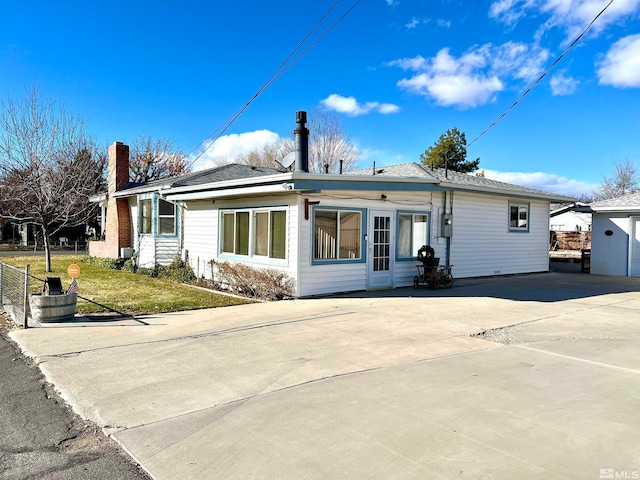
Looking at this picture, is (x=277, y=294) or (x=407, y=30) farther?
(x=407, y=30)

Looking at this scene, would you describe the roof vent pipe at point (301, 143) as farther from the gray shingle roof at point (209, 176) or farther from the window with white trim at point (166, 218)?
the window with white trim at point (166, 218)

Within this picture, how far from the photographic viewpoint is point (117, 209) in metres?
18.3

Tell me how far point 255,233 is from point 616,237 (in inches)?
541

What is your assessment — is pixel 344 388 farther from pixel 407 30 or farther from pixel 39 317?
pixel 407 30

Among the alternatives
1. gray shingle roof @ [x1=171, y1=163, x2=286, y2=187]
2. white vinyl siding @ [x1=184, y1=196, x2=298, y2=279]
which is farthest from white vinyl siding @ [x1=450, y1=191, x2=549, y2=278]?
gray shingle roof @ [x1=171, y1=163, x2=286, y2=187]

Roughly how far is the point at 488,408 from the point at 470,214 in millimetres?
10892

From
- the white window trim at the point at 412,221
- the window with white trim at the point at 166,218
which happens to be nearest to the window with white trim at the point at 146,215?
the window with white trim at the point at 166,218

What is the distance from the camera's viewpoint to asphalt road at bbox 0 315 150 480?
3037 millimetres

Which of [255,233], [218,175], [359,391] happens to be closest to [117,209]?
[218,175]

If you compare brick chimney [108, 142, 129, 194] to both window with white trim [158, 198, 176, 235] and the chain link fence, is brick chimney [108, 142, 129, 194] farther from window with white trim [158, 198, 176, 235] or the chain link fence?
the chain link fence

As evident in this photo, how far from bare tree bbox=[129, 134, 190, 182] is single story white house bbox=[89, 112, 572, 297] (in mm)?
19497

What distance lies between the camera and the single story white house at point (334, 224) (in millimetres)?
10430

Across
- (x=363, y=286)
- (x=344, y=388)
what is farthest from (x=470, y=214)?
(x=344, y=388)

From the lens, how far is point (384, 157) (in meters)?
32.4
